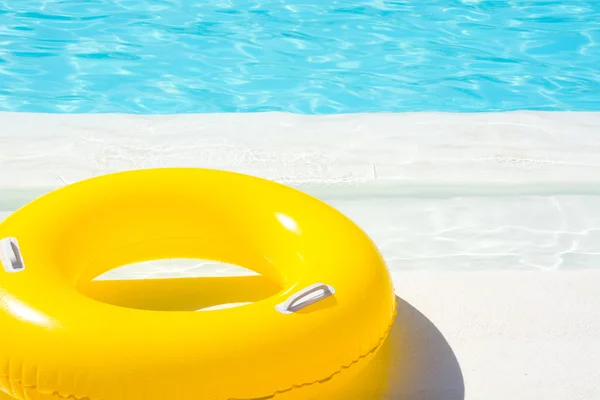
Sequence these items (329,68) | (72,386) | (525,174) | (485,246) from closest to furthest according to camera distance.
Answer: (72,386), (485,246), (525,174), (329,68)

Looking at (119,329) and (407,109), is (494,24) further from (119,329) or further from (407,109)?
(119,329)

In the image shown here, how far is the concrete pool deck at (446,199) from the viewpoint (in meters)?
2.40

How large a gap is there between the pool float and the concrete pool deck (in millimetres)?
292

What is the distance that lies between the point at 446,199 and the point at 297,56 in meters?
2.28

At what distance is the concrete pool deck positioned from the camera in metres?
2.40

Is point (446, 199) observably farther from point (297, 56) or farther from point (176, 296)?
point (297, 56)

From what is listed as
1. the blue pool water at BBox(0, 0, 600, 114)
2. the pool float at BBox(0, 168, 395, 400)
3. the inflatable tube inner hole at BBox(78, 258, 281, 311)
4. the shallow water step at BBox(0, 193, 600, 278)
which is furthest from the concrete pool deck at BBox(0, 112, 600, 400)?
the blue pool water at BBox(0, 0, 600, 114)

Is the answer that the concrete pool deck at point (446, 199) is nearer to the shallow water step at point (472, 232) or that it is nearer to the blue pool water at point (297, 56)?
the shallow water step at point (472, 232)

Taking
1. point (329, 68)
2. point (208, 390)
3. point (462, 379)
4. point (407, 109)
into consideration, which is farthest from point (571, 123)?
point (208, 390)

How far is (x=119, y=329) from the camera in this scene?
1894mm

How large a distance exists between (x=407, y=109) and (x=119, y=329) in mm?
3441

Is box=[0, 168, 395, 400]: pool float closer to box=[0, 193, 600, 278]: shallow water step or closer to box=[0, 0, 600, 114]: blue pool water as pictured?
→ box=[0, 193, 600, 278]: shallow water step

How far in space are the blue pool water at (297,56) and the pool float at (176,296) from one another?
2.62m

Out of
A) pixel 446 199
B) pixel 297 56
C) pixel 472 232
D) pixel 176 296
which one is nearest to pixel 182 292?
pixel 176 296
